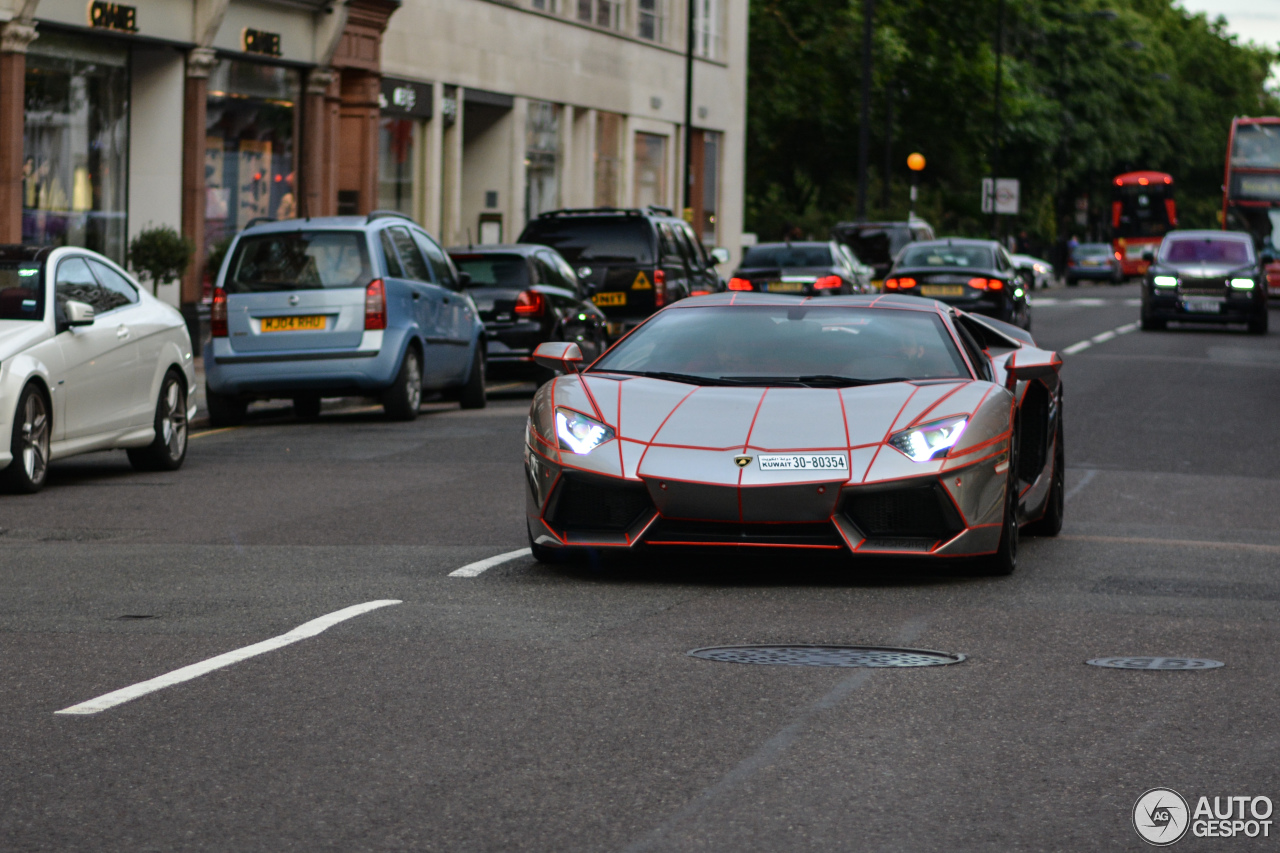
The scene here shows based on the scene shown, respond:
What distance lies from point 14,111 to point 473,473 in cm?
1266

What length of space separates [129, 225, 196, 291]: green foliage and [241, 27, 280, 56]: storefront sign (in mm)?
4986

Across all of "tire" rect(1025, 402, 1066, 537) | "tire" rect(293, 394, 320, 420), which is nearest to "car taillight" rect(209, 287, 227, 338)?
"tire" rect(293, 394, 320, 420)

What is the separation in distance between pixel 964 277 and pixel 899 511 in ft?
74.2

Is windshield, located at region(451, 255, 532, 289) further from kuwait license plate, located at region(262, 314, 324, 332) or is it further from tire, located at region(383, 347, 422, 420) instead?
kuwait license plate, located at region(262, 314, 324, 332)

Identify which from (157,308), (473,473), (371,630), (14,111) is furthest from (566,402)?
(14,111)

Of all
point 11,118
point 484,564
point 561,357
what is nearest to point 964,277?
point 11,118

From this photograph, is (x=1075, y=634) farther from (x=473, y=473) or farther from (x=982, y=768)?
(x=473, y=473)

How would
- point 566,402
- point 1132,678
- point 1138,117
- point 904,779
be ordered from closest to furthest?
point 904,779 < point 1132,678 < point 566,402 < point 1138,117

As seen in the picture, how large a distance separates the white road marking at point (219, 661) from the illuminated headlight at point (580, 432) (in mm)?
986

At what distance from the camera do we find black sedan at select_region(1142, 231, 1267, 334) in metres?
38.4

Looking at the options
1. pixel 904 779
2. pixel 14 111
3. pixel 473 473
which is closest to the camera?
pixel 904 779

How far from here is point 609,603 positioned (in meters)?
8.13

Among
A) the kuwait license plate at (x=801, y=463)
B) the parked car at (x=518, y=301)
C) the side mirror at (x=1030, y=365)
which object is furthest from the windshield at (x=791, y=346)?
the parked car at (x=518, y=301)

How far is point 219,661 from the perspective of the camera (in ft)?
22.6
